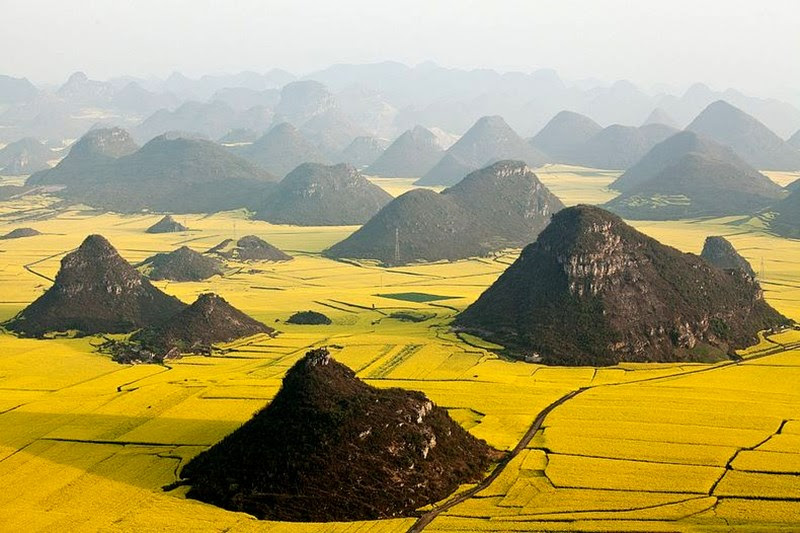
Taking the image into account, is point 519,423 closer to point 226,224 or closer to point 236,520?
point 236,520

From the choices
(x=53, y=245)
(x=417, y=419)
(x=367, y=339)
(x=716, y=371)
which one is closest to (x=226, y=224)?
(x=53, y=245)

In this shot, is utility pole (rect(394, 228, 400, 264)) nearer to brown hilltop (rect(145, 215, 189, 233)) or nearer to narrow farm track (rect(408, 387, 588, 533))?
brown hilltop (rect(145, 215, 189, 233))

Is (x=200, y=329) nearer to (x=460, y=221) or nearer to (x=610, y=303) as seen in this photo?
(x=610, y=303)

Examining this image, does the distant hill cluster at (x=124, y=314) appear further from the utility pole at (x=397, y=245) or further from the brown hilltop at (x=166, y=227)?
the brown hilltop at (x=166, y=227)

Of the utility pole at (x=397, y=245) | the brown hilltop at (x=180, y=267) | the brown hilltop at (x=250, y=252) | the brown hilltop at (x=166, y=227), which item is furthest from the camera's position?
the brown hilltop at (x=166, y=227)

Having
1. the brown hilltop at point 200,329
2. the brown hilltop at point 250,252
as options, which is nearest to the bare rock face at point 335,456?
the brown hilltop at point 200,329

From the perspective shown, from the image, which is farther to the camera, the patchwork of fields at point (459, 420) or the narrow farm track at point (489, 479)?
the patchwork of fields at point (459, 420)
